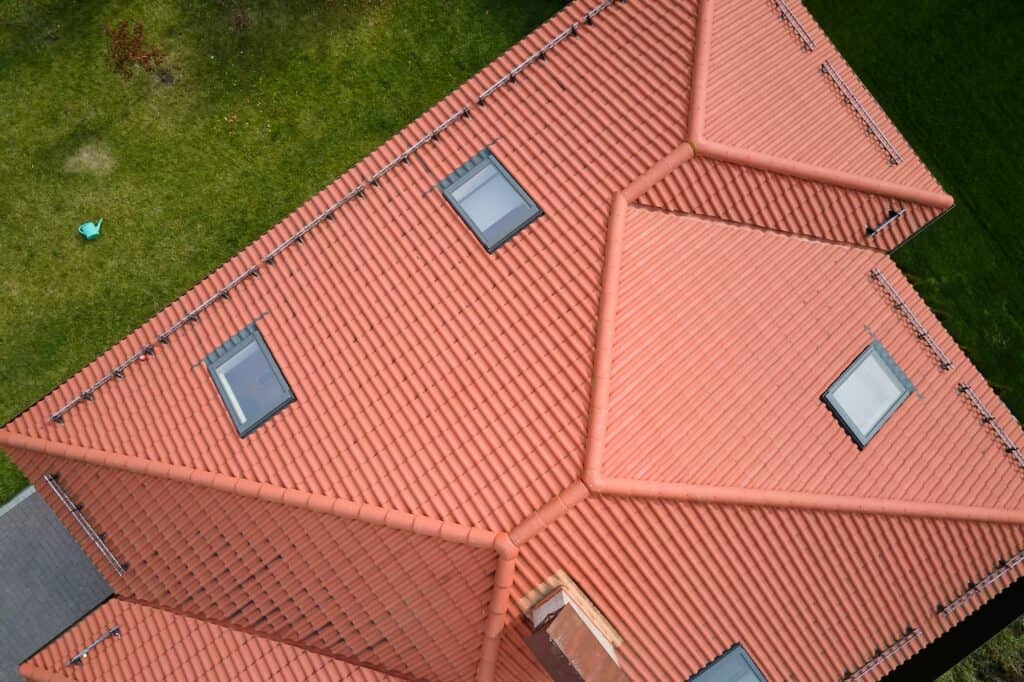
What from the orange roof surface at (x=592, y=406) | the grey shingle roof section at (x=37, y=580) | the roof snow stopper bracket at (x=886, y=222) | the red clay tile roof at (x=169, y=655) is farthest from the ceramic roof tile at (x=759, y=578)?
the grey shingle roof section at (x=37, y=580)

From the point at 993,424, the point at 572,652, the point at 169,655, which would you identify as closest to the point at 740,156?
the point at 993,424

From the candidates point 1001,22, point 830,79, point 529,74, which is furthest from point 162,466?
point 1001,22

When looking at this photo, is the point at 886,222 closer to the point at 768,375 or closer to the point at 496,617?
the point at 768,375

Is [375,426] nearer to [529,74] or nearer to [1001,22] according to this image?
[529,74]

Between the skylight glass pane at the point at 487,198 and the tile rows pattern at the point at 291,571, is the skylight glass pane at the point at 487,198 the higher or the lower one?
the higher one

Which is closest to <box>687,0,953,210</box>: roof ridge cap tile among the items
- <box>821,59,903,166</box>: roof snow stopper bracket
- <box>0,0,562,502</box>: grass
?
<box>821,59,903,166</box>: roof snow stopper bracket

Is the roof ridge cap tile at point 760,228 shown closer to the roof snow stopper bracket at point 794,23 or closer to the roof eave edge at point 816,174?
the roof eave edge at point 816,174
